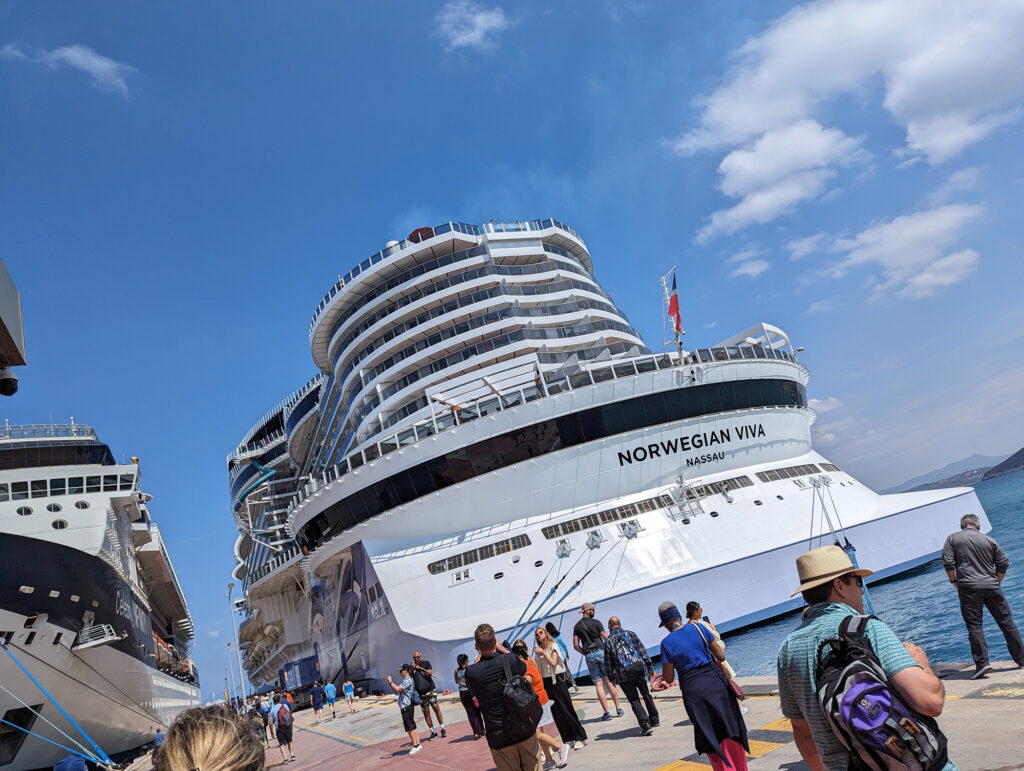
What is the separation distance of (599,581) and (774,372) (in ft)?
34.5

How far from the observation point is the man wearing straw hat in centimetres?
257

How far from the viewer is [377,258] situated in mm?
32062

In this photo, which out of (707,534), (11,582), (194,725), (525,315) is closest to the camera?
(194,725)

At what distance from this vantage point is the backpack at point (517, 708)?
5.46 metres

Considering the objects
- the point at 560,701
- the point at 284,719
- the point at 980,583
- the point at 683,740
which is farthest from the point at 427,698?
the point at 980,583

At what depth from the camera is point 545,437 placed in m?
21.9

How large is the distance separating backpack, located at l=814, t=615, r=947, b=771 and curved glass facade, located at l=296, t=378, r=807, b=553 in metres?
19.1

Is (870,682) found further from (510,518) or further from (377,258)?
(377,258)

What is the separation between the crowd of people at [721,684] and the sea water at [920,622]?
4.46 metres

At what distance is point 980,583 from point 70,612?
22.5 meters

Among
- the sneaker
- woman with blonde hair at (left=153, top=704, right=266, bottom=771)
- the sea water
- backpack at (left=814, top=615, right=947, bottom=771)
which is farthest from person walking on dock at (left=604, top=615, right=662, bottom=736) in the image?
woman with blonde hair at (left=153, top=704, right=266, bottom=771)

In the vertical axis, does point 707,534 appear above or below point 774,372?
below

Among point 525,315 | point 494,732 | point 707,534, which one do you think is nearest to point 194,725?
point 494,732

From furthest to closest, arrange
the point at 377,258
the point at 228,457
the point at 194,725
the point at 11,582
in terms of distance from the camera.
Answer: the point at 228,457
the point at 377,258
the point at 11,582
the point at 194,725
